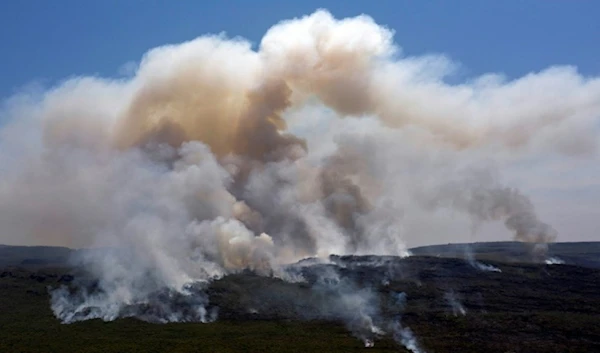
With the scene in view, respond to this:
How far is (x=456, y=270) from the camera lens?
155 m

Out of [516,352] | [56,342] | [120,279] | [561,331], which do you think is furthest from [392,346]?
[120,279]

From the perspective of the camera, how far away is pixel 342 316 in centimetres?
10619

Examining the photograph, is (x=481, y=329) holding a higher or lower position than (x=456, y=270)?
lower

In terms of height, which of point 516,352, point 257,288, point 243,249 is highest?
point 243,249

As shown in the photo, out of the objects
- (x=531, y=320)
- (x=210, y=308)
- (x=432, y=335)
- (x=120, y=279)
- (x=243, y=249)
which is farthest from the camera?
(x=243, y=249)

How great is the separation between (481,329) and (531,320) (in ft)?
39.1

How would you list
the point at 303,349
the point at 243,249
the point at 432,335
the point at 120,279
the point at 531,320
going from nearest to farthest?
the point at 303,349 → the point at 432,335 → the point at 531,320 → the point at 120,279 → the point at 243,249

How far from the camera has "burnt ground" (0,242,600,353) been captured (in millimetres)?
86625

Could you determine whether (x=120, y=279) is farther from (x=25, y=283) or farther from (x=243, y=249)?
(x=243, y=249)

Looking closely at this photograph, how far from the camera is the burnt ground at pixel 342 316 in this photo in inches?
3410

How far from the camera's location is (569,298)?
12244 cm

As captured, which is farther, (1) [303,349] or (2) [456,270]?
(2) [456,270]

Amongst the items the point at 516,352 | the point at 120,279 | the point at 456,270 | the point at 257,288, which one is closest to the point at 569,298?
the point at 456,270

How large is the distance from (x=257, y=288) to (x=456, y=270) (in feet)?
202
